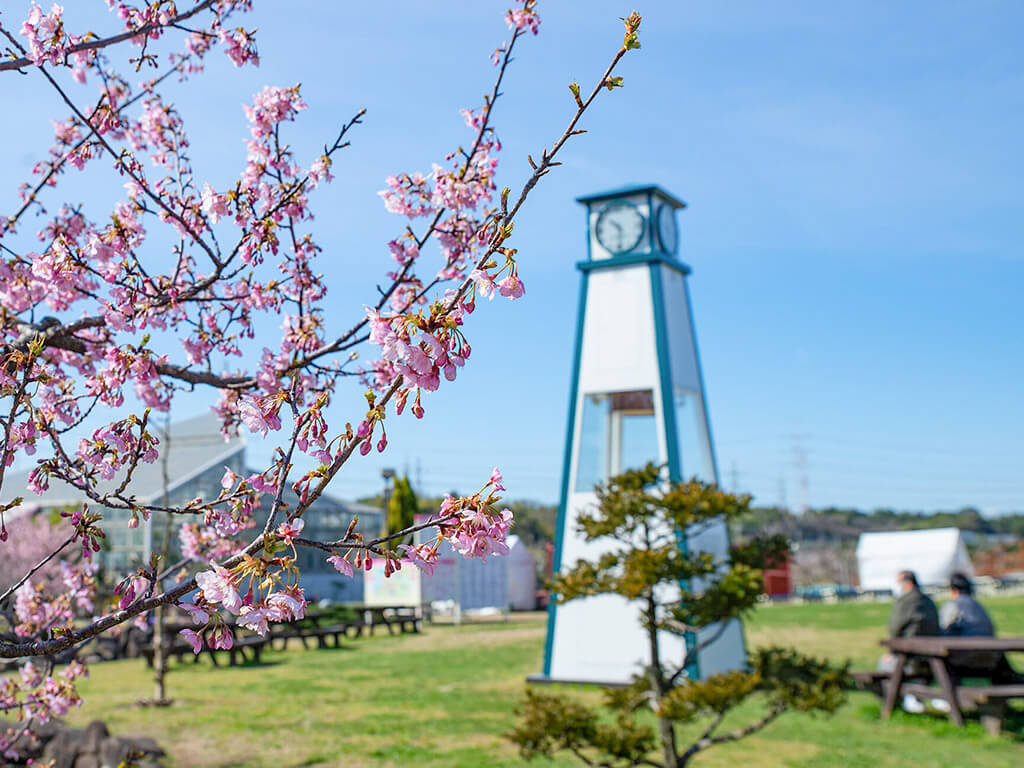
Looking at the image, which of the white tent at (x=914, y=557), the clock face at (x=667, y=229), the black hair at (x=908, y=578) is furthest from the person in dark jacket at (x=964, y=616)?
the white tent at (x=914, y=557)

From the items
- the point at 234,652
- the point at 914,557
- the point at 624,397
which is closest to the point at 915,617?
the point at 624,397

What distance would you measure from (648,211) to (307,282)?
8.22 meters

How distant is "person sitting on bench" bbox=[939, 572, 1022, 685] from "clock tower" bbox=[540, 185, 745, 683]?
2.89 meters

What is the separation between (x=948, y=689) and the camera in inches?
309

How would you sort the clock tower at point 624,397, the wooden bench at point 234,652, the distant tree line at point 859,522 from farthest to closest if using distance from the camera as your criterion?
the distant tree line at point 859,522, the wooden bench at point 234,652, the clock tower at point 624,397

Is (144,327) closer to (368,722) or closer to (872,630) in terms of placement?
(368,722)

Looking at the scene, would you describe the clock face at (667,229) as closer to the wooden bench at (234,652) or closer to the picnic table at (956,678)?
the picnic table at (956,678)

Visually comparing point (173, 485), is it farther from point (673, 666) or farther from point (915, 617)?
point (673, 666)

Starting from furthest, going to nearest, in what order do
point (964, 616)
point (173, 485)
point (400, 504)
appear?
point (400, 504)
point (173, 485)
point (964, 616)

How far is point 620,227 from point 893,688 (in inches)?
246

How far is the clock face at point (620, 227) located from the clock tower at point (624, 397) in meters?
0.01

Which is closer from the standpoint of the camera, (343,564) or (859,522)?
(343,564)

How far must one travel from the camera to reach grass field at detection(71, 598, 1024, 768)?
7.07 m

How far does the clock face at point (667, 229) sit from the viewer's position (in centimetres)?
1161
